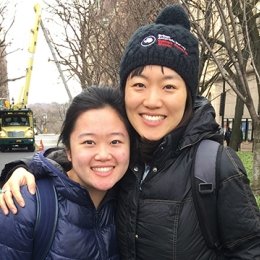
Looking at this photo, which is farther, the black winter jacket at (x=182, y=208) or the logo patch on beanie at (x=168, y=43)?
the logo patch on beanie at (x=168, y=43)

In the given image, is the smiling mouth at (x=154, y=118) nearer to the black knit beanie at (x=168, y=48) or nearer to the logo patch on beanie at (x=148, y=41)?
the black knit beanie at (x=168, y=48)

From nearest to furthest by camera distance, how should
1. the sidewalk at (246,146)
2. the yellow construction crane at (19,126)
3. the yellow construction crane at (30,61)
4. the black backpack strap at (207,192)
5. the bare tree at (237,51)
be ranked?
the black backpack strap at (207,192) < the bare tree at (237,51) < the yellow construction crane at (30,61) < the yellow construction crane at (19,126) < the sidewalk at (246,146)

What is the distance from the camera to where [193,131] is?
1.83 metres

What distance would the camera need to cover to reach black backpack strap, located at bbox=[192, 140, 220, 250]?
1667 millimetres

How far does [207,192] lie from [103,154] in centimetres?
48

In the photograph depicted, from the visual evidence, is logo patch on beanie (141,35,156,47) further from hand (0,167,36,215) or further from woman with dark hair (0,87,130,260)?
hand (0,167,36,215)

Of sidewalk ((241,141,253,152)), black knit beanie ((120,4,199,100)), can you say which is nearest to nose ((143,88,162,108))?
black knit beanie ((120,4,199,100))

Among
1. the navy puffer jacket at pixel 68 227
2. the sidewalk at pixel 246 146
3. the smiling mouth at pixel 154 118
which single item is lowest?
the sidewalk at pixel 246 146

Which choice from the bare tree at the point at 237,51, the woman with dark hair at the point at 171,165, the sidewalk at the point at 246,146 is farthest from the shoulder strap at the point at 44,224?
the sidewalk at the point at 246,146

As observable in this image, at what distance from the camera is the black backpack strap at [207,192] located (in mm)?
1667

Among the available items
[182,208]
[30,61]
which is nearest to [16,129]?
[30,61]

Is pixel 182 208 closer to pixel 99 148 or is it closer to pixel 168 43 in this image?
pixel 99 148

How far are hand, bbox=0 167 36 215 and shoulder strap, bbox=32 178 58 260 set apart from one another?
0.06 m

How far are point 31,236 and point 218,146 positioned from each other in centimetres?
83
